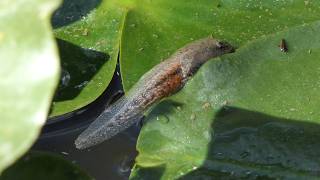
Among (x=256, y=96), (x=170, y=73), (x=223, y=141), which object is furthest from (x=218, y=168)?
(x=170, y=73)

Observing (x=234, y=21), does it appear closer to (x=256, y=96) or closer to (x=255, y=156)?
(x=256, y=96)

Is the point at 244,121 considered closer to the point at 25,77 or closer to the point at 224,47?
the point at 224,47

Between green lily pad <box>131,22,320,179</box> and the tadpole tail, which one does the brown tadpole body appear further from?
green lily pad <box>131,22,320,179</box>

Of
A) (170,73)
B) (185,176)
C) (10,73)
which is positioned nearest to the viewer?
(10,73)

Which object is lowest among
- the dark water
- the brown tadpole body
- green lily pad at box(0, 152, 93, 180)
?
the dark water

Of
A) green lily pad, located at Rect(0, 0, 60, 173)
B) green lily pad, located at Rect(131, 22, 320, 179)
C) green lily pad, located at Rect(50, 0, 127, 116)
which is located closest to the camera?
green lily pad, located at Rect(0, 0, 60, 173)

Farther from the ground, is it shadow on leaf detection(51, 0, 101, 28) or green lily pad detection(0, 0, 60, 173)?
green lily pad detection(0, 0, 60, 173)

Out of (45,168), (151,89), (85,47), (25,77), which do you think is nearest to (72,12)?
(85,47)

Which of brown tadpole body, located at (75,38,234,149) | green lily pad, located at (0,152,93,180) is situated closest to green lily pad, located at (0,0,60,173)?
green lily pad, located at (0,152,93,180)
